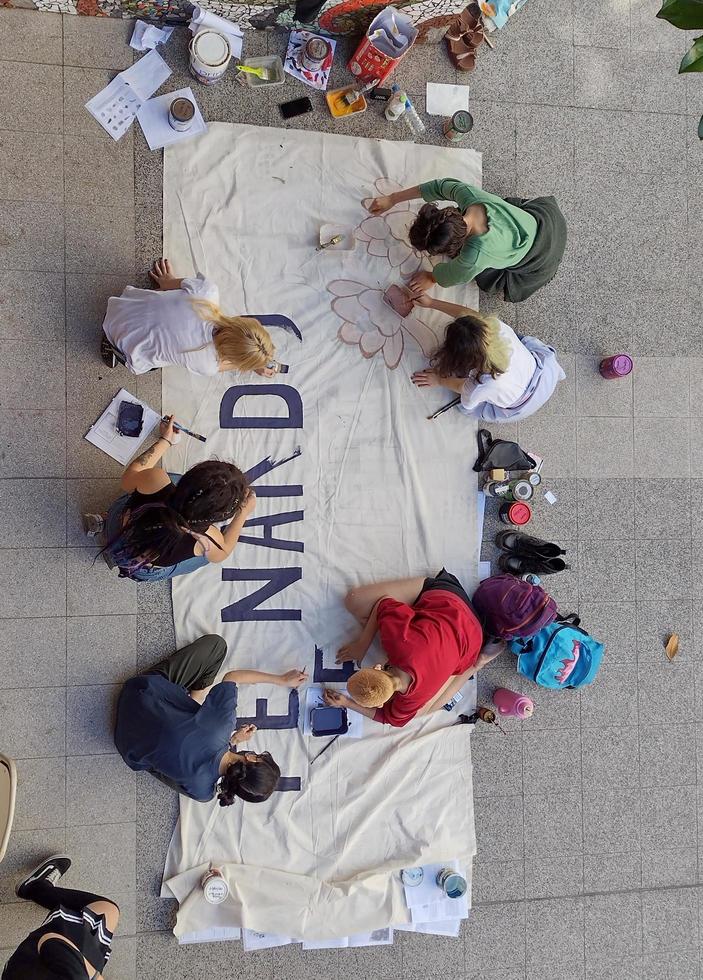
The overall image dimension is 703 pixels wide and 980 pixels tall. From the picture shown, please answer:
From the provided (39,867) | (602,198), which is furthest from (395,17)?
(39,867)

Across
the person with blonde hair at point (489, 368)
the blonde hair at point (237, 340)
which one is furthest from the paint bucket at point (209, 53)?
the person with blonde hair at point (489, 368)

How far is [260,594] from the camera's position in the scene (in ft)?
10.8

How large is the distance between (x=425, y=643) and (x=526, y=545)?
2.71 ft

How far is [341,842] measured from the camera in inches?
130

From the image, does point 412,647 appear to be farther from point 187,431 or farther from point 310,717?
point 187,431

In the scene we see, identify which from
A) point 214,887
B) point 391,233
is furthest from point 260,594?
point 391,233

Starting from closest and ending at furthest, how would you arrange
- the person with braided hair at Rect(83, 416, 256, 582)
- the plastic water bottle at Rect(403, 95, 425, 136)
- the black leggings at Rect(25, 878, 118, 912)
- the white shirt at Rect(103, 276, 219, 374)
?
the person with braided hair at Rect(83, 416, 256, 582) < the white shirt at Rect(103, 276, 219, 374) < the black leggings at Rect(25, 878, 118, 912) < the plastic water bottle at Rect(403, 95, 425, 136)

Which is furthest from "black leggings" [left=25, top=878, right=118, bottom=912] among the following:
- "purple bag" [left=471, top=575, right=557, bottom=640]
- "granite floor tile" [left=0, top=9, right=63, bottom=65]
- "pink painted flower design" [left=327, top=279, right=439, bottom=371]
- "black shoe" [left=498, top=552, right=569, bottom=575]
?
"granite floor tile" [left=0, top=9, right=63, bottom=65]

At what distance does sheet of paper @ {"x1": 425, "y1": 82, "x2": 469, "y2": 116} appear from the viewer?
3449 millimetres

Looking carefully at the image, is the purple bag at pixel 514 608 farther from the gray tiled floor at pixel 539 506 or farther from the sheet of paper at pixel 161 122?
the sheet of paper at pixel 161 122

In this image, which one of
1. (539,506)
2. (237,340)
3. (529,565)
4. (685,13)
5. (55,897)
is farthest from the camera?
(539,506)

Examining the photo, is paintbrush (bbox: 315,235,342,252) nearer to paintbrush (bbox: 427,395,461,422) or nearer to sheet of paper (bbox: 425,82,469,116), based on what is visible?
sheet of paper (bbox: 425,82,469,116)

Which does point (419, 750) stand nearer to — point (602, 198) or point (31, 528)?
point (31, 528)

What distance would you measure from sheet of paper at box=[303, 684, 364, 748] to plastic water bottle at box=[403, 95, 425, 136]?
2803 millimetres
